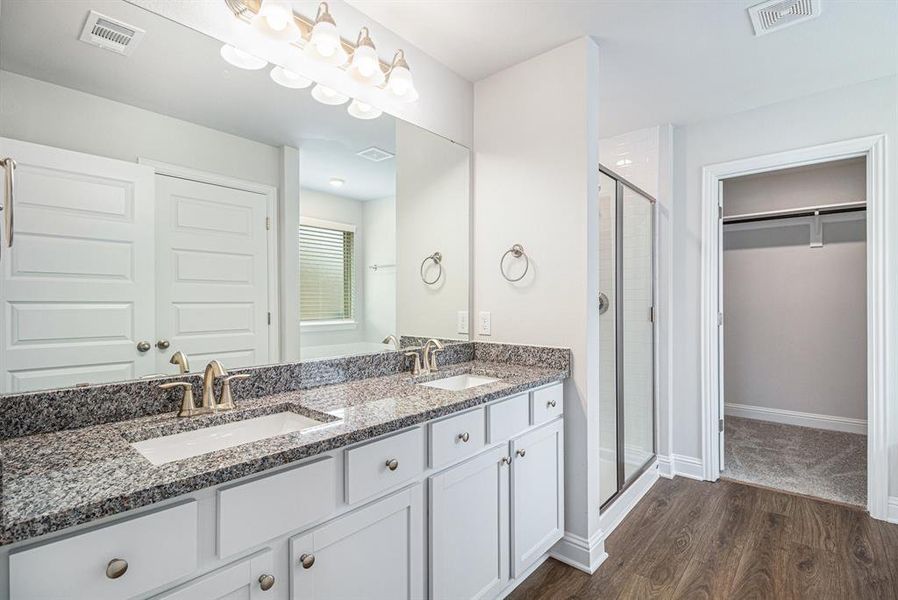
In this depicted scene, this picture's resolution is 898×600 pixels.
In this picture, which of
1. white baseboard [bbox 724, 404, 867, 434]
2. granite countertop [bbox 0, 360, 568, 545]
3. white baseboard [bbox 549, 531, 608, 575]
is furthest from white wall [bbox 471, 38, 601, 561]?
white baseboard [bbox 724, 404, 867, 434]

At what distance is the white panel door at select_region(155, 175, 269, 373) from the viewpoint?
1386mm

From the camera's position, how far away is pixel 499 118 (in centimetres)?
239

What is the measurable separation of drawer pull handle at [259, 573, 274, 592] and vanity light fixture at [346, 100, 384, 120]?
1.68 metres

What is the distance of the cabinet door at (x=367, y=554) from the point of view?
1077 mm

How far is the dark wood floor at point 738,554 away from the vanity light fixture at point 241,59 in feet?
7.54

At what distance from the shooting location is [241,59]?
5.14 ft

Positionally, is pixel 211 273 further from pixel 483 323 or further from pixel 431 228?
pixel 483 323

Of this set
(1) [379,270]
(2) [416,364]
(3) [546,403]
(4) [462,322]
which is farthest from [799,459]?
(1) [379,270]

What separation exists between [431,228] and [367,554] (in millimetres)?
1557

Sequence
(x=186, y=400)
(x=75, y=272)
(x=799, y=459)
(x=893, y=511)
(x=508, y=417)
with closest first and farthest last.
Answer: (x=75, y=272) < (x=186, y=400) < (x=508, y=417) < (x=893, y=511) < (x=799, y=459)

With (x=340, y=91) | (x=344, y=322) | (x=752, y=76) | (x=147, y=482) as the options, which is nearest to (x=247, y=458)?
(x=147, y=482)

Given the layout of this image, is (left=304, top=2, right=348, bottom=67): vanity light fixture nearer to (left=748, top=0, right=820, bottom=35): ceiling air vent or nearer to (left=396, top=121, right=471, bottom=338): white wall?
(left=396, top=121, right=471, bottom=338): white wall

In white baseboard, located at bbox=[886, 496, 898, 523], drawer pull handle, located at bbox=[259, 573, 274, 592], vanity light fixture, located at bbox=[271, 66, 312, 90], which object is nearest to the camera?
drawer pull handle, located at bbox=[259, 573, 274, 592]

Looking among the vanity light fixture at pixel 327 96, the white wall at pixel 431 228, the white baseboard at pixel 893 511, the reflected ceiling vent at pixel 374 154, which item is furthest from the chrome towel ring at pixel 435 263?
the white baseboard at pixel 893 511
